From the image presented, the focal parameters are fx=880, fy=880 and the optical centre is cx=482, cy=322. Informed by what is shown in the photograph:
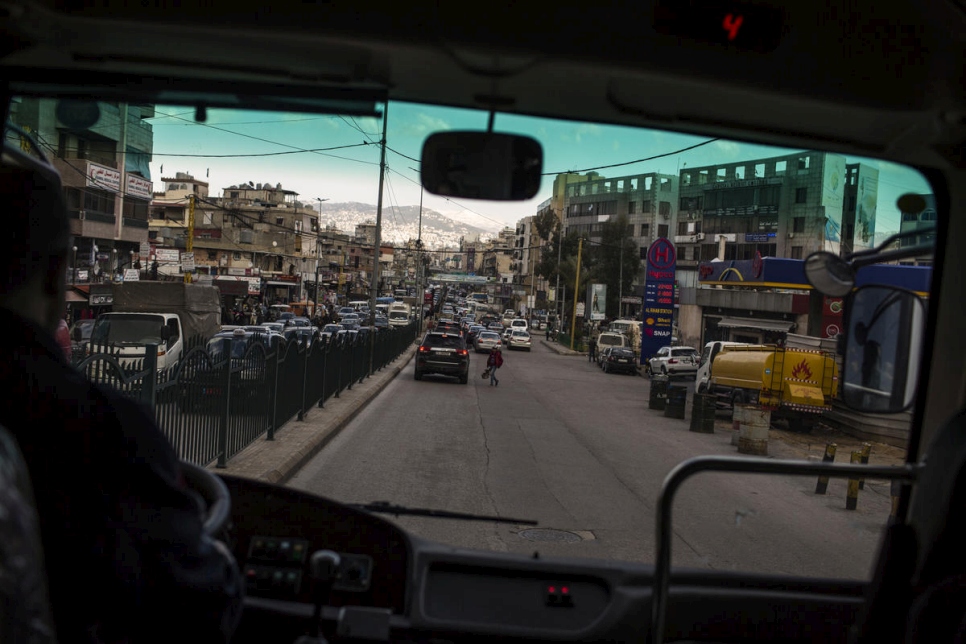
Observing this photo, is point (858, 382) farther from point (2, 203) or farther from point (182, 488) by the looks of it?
point (2, 203)

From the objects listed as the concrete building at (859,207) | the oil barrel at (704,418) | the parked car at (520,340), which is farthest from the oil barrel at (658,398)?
the parked car at (520,340)

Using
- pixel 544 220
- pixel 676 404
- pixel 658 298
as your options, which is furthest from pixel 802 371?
pixel 658 298

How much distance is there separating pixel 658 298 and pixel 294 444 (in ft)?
105

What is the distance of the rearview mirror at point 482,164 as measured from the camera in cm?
260

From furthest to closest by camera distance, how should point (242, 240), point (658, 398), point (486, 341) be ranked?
point (242, 240) < point (486, 341) < point (658, 398)

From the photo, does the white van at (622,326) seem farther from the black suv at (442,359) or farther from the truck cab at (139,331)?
the truck cab at (139,331)

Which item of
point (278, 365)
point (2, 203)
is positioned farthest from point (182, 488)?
point (278, 365)

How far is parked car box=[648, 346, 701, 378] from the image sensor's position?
36.8 m

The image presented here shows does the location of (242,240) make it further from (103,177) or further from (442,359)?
(103,177)

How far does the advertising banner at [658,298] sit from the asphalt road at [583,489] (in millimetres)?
21700

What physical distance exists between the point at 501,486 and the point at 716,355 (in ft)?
54.6

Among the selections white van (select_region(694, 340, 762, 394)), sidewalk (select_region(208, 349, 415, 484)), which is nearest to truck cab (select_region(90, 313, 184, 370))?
sidewalk (select_region(208, 349, 415, 484))

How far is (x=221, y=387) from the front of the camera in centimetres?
966

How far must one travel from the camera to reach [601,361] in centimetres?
4550
